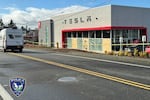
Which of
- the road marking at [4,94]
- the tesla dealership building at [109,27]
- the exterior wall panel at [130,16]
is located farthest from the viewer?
the exterior wall panel at [130,16]

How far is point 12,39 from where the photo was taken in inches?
1352

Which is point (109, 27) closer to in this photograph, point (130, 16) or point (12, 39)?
point (130, 16)

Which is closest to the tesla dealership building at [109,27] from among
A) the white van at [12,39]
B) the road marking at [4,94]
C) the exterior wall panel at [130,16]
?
the exterior wall panel at [130,16]

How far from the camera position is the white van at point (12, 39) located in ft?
112

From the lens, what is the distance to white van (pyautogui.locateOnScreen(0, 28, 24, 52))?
112 ft

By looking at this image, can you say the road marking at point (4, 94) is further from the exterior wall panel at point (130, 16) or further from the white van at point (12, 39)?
the exterior wall panel at point (130, 16)

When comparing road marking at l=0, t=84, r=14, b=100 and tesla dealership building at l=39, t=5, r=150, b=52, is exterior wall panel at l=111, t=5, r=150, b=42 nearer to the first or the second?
tesla dealership building at l=39, t=5, r=150, b=52

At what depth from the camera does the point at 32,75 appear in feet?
43.1

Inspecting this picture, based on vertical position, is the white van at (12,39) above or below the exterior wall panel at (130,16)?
below

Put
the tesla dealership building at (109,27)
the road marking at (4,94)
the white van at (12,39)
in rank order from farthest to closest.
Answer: the tesla dealership building at (109,27)
the white van at (12,39)
the road marking at (4,94)

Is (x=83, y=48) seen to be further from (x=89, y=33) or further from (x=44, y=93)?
(x=44, y=93)

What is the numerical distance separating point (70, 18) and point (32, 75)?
34078 mm

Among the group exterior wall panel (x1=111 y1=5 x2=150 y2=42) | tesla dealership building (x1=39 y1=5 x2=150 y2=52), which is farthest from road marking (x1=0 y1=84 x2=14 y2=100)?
exterior wall panel (x1=111 y1=5 x2=150 y2=42)

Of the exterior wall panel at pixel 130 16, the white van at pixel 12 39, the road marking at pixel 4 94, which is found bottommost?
the road marking at pixel 4 94
